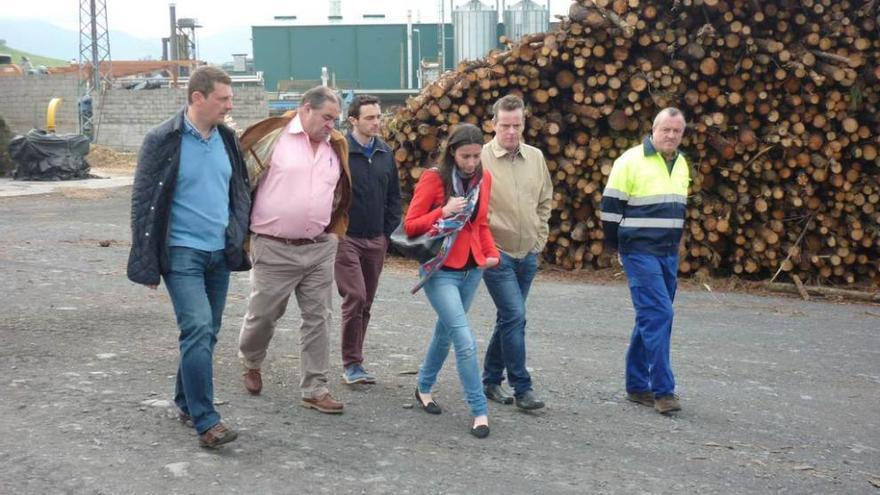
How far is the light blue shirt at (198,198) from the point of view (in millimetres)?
5094

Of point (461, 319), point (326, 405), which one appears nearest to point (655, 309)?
point (461, 319)

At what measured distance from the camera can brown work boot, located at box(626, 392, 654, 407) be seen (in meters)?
6.52

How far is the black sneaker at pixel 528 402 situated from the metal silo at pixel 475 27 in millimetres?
29218

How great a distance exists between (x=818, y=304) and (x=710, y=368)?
12.9 ft

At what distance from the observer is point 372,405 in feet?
20.3

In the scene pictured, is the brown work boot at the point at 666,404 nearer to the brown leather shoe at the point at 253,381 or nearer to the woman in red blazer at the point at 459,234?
the woman in red blazer at the point at 459,234

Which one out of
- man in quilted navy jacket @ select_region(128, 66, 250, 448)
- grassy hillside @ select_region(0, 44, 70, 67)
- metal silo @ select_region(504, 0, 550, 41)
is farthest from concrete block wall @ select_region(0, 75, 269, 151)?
grassy hillside @ select_region(0, 44, 70, 67)

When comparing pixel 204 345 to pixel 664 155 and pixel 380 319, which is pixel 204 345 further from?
pixel 380 319

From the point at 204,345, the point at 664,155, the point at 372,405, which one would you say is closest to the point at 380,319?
the point at 372,405

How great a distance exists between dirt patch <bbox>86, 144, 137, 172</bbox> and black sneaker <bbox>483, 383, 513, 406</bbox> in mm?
22713

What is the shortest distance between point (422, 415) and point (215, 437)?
1.38 metres

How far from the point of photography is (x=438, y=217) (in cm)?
577

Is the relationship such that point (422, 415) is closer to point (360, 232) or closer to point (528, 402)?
point (528, 402)

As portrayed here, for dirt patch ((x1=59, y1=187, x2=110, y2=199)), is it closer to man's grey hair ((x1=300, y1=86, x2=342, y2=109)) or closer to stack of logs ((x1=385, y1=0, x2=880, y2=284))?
stack of logs ((x1=385, y1=0, x2=880, y2=284))
